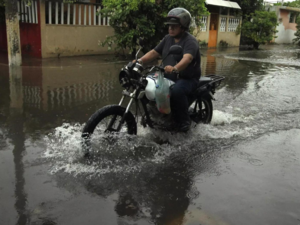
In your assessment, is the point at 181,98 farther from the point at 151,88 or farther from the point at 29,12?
the point at 29,12

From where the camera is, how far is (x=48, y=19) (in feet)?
38.9

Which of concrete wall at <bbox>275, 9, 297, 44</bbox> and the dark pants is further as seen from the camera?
concrete wall at <bbox>275, 9, 297, 44</bbox>

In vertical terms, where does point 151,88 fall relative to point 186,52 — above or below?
below

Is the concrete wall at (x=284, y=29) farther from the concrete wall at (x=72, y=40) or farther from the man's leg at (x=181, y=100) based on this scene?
the man's leg at (x=181, y=100)

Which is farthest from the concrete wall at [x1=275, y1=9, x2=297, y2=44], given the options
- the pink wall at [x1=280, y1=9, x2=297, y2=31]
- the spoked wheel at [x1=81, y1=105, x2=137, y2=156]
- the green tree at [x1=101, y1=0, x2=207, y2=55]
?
the spoked wheel at [x1=81, y1=105, x2=137, y2=156]

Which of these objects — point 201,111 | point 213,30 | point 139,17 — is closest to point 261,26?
point 213,30

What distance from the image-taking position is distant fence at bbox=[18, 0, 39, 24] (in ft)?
38.2

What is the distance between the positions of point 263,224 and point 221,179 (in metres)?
0.85

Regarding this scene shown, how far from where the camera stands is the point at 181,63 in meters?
4.09

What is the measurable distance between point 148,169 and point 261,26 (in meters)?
19.8

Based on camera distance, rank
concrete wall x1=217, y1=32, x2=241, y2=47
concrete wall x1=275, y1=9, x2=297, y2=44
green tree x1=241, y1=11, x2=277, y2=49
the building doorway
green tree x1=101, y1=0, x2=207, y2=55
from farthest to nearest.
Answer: concrete wall x1=275, y1=9, x2=297, y2=44 < concrete wall x1=217, y1=32, x2=241, y2=47 < the building doorway < green tree x1=241, y1=11, x2=277, y2=49 < green tree x1=101, y1=0, x2=207, y2=55

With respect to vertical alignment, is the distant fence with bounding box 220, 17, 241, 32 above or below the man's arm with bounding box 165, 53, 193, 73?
above

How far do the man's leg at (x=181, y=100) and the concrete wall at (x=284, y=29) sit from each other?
91.2ft

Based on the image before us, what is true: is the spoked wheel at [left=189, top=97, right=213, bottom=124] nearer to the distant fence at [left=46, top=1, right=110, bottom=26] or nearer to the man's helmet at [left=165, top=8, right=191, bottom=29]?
the man's helmet at [left=165, top=8, right=191, bottom=29]
